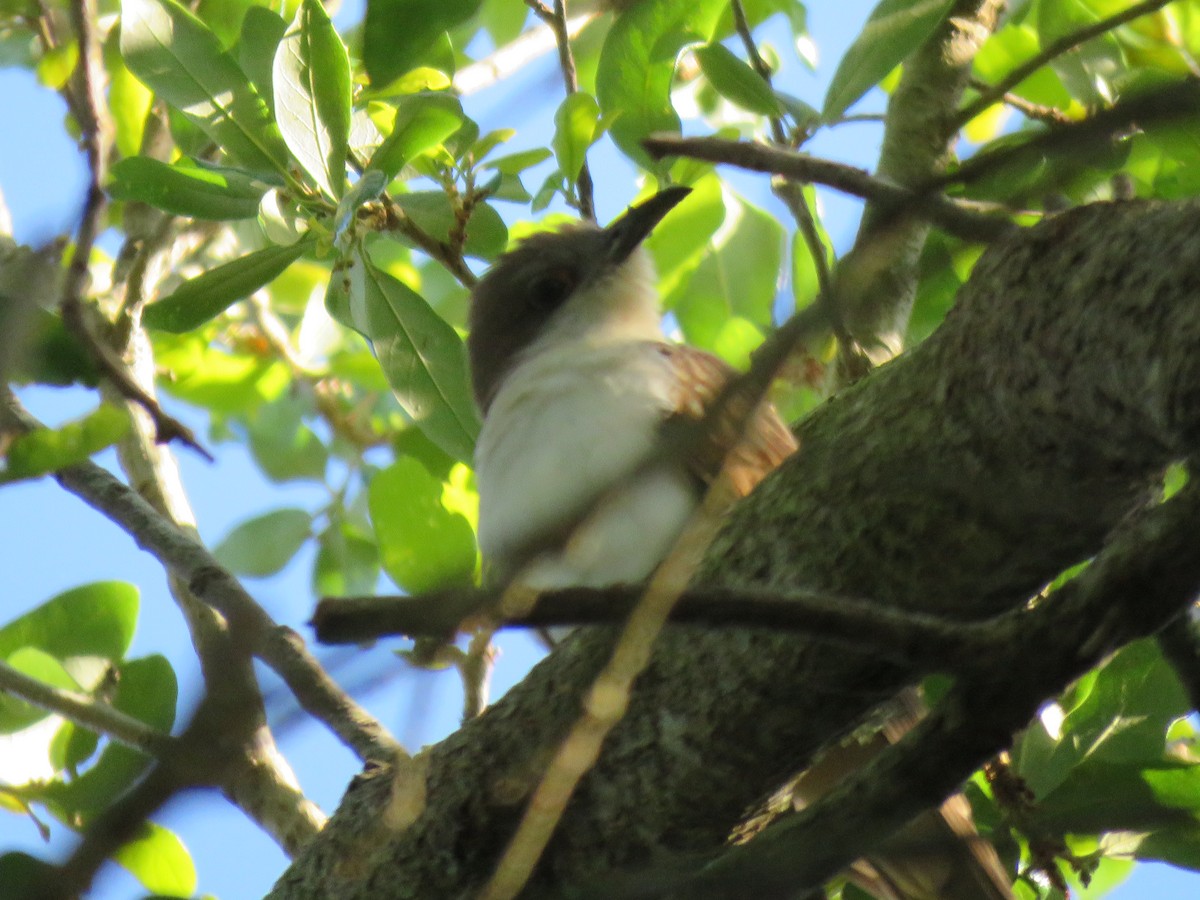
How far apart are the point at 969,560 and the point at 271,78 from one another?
94.2 inches

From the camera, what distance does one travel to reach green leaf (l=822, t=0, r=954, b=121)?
142 inches

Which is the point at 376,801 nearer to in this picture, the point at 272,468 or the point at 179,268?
the point at 272,468

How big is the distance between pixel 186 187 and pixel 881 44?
196cm

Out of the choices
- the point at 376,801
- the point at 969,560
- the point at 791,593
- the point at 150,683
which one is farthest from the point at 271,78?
the point at 791,593

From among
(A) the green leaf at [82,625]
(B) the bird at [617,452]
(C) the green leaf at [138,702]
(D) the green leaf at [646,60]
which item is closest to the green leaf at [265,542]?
(B) the bird at [617,452]

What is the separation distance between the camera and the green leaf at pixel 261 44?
12.3 ft

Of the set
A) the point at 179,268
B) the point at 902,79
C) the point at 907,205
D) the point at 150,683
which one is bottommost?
the point at 907,205

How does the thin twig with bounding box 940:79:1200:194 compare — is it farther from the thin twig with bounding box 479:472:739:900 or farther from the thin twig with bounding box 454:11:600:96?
the thin twig with bounding box 454:11:600:96

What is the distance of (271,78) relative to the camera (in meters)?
3.70

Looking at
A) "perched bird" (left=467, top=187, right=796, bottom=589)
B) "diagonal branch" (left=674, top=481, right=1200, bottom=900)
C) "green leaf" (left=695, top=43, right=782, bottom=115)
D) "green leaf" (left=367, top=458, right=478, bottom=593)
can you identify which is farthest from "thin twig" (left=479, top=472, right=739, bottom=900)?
"green leaf" (left=695, top=43, right=782, bottom=115)

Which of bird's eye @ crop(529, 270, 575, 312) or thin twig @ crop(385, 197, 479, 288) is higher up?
bird's eye @ crop(529, 270, 575, 312)

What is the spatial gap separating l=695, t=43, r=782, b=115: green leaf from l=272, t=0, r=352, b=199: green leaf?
1.05 m

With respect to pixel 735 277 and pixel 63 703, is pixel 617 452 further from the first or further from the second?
pixel 63 703

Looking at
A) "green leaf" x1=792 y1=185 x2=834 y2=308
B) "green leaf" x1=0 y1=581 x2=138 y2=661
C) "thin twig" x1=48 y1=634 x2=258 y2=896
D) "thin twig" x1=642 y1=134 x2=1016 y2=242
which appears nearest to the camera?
"thin twig" x1=48 y1=634 x2=258 y2=896
